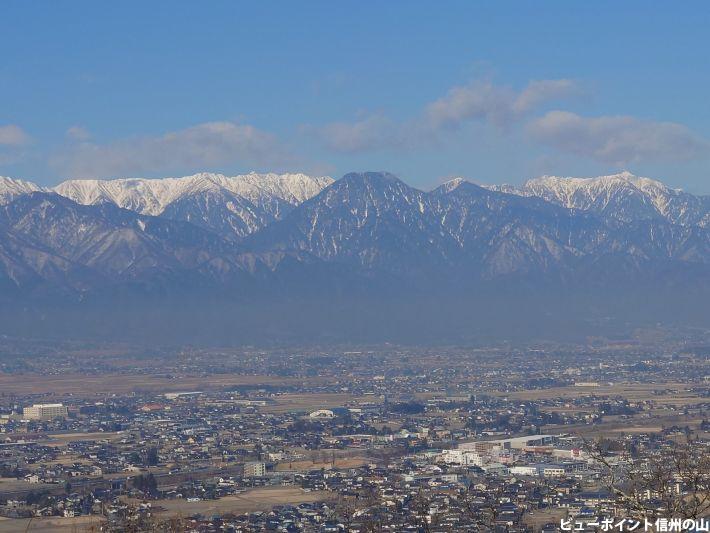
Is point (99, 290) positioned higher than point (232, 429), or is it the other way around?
point (99, 290)

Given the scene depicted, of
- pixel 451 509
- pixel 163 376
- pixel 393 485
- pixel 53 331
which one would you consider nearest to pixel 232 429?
pixel 393 485

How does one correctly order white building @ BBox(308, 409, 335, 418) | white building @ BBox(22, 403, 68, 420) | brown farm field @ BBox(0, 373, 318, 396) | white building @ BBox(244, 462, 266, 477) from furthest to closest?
1. brown farm field @ BBox(0, 373, 318, 396)
2. white building @ BBox(22, 403, 68, 420)
3. white building @ BBox(308, 409, 335, 418)
4. white building @ BBox(244, 462, 266, 477)

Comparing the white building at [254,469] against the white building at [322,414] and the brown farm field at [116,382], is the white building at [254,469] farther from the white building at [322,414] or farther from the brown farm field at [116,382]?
the brown farm field at [116,382]

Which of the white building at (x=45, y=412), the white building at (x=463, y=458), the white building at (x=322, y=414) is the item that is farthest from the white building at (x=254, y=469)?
the white building at (x=45, y=412)

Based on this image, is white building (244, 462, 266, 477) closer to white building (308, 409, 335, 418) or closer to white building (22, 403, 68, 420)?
white building (308, 409, 335, 418)

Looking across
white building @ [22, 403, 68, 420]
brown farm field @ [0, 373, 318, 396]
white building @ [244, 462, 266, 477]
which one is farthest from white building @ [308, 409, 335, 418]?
brown farm field @ [0, 373, 318, 396]

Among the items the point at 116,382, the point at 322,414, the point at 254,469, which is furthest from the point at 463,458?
the point at 116,382

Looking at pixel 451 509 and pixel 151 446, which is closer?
pixel 451 509

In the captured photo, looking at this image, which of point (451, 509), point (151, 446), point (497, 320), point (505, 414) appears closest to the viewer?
point (451, 509)

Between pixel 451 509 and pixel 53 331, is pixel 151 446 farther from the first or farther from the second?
pixel 53 331
